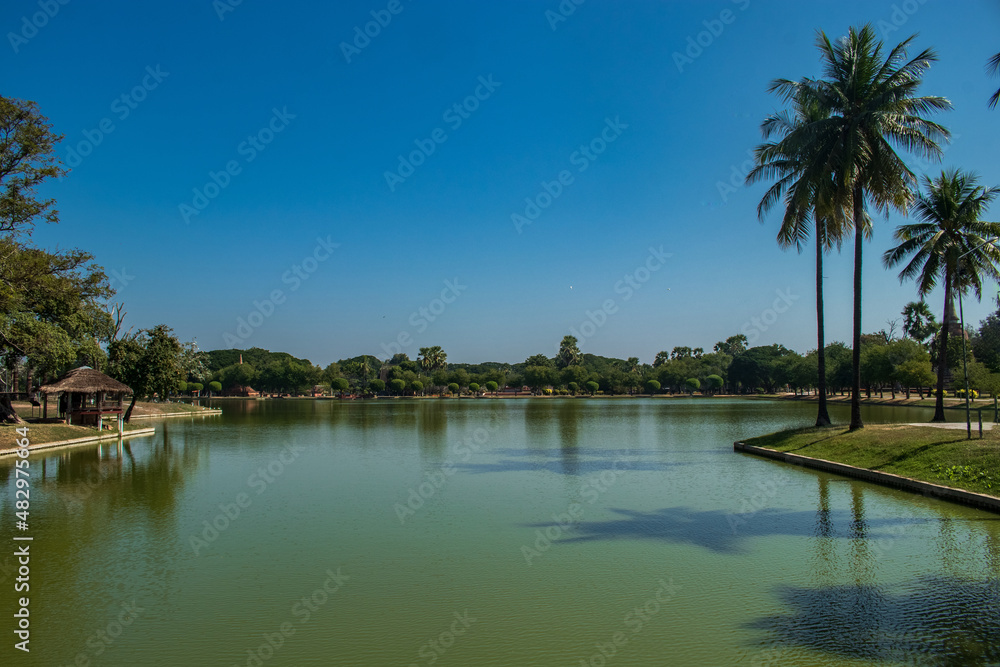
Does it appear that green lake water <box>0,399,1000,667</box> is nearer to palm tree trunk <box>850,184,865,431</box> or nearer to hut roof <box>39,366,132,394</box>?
palm tree trunk <box>850,184,865,431</box>

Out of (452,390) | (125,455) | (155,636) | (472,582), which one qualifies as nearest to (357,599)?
(472,582)

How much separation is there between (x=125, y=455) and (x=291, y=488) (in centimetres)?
1257

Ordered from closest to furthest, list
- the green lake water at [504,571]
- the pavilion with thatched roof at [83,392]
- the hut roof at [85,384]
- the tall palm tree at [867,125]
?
the green lake water at [504,571], the tall palm tree at [867,125], the hut roof at [85,384], the pavilion with thatched roof at [83,392]

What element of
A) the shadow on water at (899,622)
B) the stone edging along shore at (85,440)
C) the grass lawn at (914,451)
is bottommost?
the stone edging along shore at (85,440)

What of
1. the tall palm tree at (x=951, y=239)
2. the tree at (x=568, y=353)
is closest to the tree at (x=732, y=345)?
the tree at (x=568, y=353)

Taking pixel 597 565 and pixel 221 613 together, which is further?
pixel 597 565

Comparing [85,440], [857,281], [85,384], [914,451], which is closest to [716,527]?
[914,451]

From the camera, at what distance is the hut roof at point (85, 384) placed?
104ft

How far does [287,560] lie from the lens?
10.4 m

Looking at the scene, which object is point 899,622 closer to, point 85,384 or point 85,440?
point 85,440

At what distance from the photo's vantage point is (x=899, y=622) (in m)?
7.40

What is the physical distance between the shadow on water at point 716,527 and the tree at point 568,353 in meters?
111

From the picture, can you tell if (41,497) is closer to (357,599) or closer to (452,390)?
(357,599)

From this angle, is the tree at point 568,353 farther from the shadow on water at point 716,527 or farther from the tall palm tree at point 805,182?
the shadow on water at point 716,527
